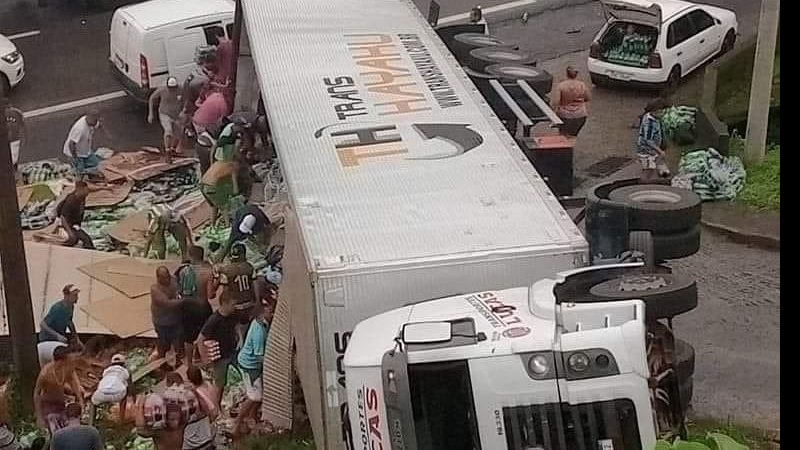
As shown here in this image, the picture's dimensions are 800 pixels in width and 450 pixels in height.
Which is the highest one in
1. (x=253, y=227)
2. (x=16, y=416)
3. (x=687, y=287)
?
(x=687, y=287)

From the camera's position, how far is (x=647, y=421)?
4.12 m

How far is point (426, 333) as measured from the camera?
171 inches

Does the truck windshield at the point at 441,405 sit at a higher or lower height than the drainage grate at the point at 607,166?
higher

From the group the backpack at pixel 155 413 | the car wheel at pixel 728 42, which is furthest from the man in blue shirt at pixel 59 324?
the car wheel at pixel 728 42

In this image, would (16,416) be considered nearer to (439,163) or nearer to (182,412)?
(182,412)

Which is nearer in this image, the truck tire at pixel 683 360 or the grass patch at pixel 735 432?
the grass patch at pixel 735 432

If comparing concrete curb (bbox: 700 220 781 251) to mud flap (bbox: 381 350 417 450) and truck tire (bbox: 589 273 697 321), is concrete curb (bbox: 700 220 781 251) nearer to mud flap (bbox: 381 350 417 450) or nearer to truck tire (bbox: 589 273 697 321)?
truck tire (bbox: 589 273 697 321)

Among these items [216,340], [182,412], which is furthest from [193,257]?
[182,412]

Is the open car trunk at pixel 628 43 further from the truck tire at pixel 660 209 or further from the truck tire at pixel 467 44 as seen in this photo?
the truck tire at pixel 660 209

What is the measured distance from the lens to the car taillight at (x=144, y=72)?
1050 centimetres

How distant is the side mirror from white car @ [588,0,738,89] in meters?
6.65

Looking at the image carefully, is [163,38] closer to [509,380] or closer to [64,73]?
[64,73]

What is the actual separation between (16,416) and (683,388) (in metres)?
3.76

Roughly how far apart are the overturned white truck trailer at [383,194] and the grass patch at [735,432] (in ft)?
2.98
